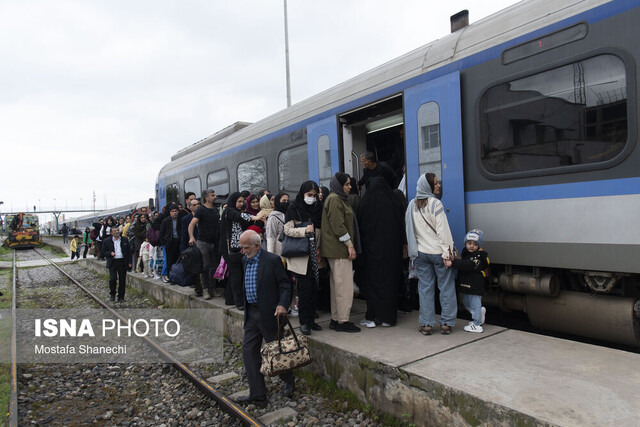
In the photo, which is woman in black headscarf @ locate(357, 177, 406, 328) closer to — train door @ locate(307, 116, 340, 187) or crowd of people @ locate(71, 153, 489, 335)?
crowd of people @ locate(71, 153, 489, 335)

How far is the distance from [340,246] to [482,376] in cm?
198

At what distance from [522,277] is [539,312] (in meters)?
0.38

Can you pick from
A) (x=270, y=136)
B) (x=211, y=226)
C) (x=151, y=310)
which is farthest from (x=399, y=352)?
(x=151, y=310)

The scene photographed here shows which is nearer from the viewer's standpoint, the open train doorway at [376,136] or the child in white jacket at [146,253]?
the open train doorway at [376,136]

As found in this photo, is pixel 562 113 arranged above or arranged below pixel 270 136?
below

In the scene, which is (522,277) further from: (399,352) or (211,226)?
(211,226)

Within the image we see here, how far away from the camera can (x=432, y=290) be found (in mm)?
4547

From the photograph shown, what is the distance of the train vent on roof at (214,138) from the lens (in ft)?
35.1

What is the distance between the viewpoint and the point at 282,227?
18.0 feet

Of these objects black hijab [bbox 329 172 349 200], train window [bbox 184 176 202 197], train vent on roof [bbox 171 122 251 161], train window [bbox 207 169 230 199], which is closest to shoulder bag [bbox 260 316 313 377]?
black hijab [bbox 329 172 349 200]

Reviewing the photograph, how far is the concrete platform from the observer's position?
2723 mm

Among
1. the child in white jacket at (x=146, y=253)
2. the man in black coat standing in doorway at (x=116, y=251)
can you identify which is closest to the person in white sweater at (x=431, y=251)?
the man in black coat standing in doorway at (x=116, y=251)

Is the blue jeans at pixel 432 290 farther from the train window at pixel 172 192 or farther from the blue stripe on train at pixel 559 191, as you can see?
the train window at pixel 172 192

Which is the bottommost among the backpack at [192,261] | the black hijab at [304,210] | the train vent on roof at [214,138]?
the backpack at [192,261]
